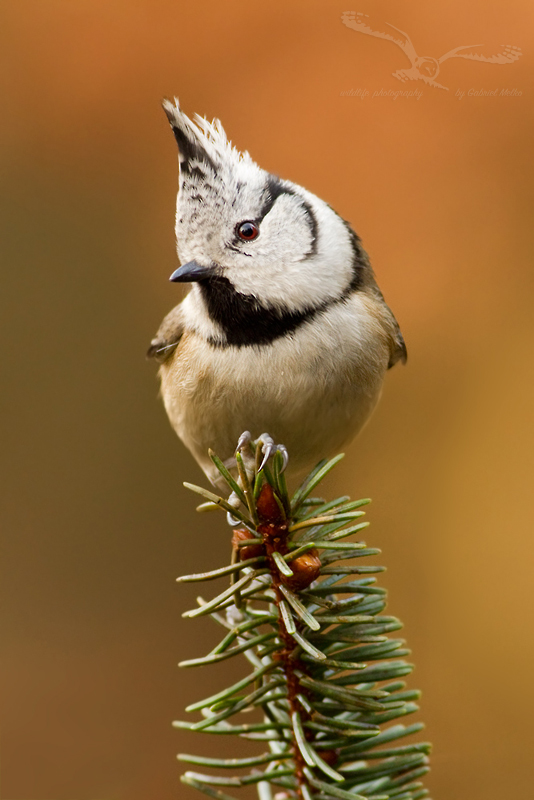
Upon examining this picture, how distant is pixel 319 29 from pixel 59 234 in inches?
35.0

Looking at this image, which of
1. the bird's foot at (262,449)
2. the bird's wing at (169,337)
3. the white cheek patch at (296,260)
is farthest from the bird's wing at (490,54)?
the bird's foot at (262,449)

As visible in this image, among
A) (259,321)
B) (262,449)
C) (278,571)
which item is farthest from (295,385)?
(278,571)

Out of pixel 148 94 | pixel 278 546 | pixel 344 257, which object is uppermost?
pixel 148 94

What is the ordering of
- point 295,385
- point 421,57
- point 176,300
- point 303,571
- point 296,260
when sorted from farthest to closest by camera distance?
point 176,300 → point 421,57 → point 296,260 → point 295,385 → point 303,571

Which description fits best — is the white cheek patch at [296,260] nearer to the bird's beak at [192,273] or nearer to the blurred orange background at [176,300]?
the bird's beak at [192,273]

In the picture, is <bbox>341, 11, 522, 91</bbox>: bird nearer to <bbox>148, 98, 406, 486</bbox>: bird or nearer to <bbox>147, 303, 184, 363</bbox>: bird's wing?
<bbox>148, 98, 406, 486</bbox>: bird

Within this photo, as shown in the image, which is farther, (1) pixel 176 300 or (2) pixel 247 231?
(1) pixel 176 300

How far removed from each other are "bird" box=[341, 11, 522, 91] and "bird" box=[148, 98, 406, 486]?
0.60 m

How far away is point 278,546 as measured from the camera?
834 mm

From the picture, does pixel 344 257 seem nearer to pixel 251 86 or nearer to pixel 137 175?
pixel 251 86

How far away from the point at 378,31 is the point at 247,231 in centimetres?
78

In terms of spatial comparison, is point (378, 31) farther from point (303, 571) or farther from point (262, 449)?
point (303, 571)

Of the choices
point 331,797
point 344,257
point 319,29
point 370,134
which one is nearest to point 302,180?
point 370,134

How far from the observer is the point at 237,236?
1.30m
